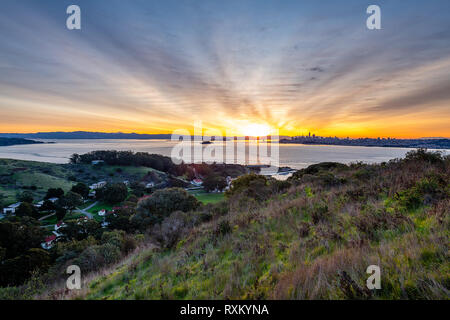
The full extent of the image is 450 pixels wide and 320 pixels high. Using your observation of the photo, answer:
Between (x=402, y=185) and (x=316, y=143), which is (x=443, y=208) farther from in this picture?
(x=316, y=143)

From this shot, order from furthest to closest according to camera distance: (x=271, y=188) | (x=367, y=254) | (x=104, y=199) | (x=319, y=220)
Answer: (x=104, y=199) → (x=271, y=188) → (x=319, y=220) → (x=367, y=254)

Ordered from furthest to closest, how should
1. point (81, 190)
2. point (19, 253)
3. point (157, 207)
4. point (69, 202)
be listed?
1. point (81, 190)
2. point (69, 202)
3. point (19, 253)
4. point (157, 207)

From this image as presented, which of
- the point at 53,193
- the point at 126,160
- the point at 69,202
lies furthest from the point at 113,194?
the point at 126,160

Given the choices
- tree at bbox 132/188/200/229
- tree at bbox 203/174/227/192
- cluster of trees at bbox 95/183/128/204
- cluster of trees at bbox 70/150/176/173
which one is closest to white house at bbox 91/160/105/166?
cluster of trees at bbox 70/150/176/173

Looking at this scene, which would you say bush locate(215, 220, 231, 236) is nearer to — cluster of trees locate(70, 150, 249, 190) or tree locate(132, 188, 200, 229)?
tree locate(132, 188, 200, 229)

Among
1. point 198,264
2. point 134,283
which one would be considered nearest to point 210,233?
point 198,264

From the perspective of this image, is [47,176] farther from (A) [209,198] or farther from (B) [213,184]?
(A) [209,198]
